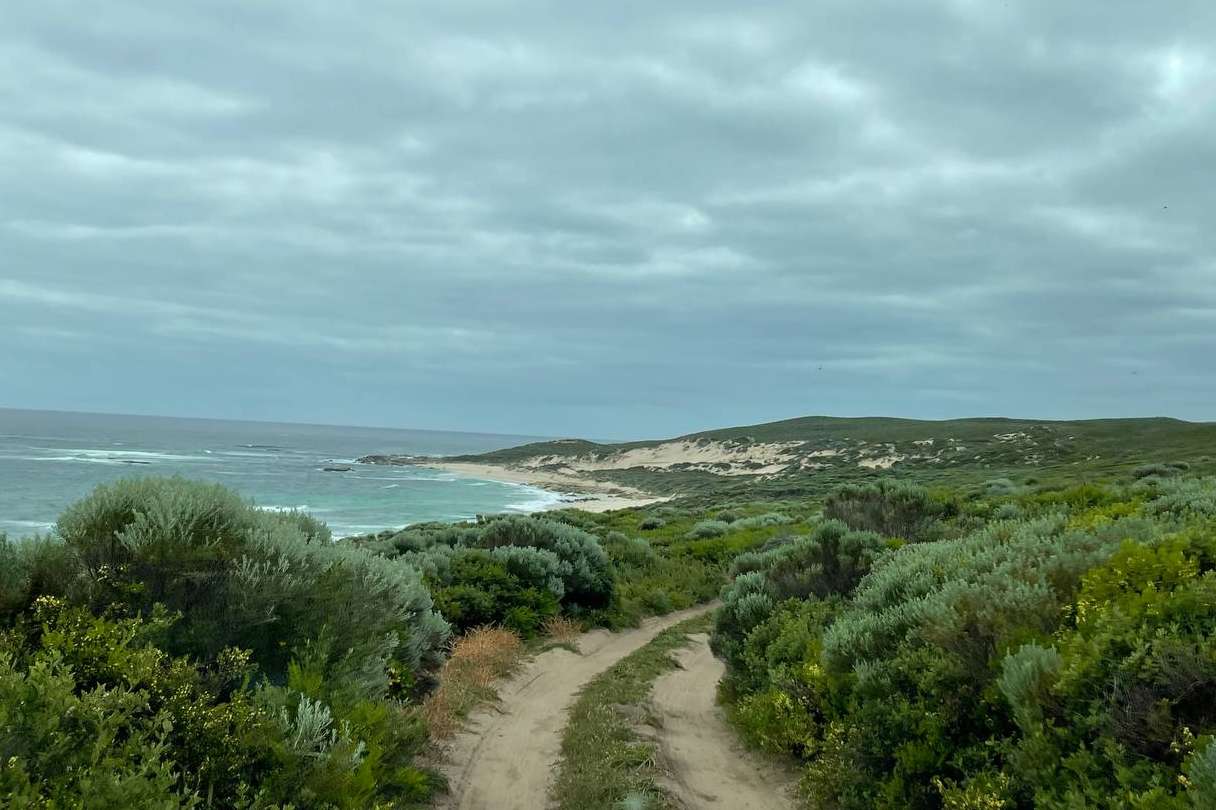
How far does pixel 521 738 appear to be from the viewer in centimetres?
804

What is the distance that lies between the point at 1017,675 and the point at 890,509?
10.9 meters

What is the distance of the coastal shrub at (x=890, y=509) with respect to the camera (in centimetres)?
1482

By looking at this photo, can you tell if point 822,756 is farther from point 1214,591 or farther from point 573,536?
point 573,536

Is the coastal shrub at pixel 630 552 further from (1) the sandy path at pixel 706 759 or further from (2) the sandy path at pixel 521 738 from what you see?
(1) the sandy path at pixel 706 759

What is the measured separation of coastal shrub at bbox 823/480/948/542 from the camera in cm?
1482

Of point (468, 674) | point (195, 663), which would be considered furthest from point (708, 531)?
point (195, 663)

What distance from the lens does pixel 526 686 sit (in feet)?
32.8

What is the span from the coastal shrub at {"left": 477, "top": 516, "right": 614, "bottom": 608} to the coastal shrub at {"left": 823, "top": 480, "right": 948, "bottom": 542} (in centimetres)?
489

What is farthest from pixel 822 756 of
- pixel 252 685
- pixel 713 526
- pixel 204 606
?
pixel 713 526

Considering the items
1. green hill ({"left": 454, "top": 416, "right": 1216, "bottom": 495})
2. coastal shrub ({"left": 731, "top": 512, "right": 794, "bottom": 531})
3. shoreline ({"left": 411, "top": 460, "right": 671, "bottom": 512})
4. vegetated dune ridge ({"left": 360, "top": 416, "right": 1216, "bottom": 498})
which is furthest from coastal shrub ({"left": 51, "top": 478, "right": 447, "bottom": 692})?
vegetated dune ridge ({"left": 360, "top": 416, "right": 1216, "bottom": 498})

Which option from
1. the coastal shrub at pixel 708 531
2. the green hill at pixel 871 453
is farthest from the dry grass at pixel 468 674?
the green hill at pixel 871 453

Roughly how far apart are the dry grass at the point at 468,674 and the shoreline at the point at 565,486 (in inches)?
1385

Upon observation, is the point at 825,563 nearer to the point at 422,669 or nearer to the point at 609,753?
the point at 609,753

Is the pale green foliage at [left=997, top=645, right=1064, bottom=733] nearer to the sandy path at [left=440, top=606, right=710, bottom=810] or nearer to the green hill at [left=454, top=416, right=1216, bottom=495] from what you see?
the sandy path at [left=440, top=606, right=710, bottom=810]
